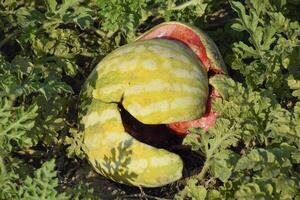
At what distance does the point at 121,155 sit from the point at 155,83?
1.79ft

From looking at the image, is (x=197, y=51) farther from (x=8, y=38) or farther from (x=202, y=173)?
(x=8, y=38)

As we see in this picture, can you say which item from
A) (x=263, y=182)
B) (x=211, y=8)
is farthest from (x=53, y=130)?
(x=211, y=8)

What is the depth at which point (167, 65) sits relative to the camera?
4.77m

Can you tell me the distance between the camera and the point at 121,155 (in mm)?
4633

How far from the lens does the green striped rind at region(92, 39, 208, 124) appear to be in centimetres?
464

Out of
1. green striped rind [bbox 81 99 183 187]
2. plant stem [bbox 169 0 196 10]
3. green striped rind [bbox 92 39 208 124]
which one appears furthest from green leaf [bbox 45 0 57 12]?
plant stem [bbox 169 0 196 10]

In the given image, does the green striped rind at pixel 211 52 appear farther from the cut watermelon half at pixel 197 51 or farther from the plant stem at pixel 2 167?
the plant stem at pixel 2 167

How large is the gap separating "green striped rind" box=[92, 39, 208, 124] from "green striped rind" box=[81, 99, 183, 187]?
12 centimetres

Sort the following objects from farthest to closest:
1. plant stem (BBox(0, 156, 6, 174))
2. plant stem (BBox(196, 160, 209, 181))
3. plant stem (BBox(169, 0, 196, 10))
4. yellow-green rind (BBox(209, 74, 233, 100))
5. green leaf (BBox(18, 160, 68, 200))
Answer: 1. plant stem (BBox(169, 0, 196, 10))
2. yellow-green rind (BBox(209, 74, 233, 100))
3. plant stem (BBox(196, 160, 209, 181))
4. plant stem (BBox(0, 156, 6, 174))
5. green leaf (BBox(18, 160, 68, 200))

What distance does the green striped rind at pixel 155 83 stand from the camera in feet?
15.2

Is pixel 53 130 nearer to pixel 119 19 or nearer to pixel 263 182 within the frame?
pixel 119 19

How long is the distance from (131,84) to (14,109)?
85 centimetres

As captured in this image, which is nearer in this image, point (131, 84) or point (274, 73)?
point (131, 84)

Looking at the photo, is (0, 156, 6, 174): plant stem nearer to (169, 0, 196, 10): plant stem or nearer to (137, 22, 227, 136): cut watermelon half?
(137, 22, 227, 136): cut watermelon half
